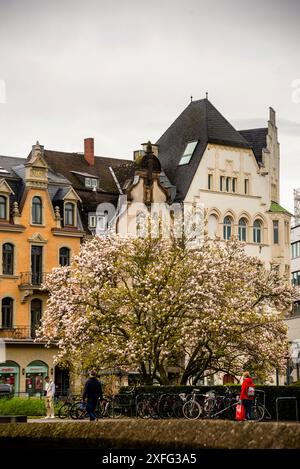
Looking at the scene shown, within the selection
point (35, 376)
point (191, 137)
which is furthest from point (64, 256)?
point (191, 137)

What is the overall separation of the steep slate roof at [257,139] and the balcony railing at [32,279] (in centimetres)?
2412

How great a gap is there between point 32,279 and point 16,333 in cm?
385

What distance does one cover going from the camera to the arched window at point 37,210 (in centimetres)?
9269

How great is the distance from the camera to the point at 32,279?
91.3 meters

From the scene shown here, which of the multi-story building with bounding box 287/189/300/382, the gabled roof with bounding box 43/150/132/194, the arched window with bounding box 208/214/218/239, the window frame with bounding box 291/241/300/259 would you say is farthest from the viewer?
the window frame with bounding box 291/241/300/259

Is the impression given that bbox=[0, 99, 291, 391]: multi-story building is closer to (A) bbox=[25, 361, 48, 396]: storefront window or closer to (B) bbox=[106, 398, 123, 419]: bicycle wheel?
(A) bbox=[25, 361, 48, 396]: storefront window

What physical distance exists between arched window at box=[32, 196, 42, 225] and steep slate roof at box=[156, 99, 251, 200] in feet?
40.7

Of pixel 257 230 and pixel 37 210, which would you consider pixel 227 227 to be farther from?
pixel 37 210

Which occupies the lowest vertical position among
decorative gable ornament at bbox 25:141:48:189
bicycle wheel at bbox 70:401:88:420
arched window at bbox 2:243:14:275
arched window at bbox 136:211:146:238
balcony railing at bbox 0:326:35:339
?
bicycle wheel at bbox 70:401:88:420

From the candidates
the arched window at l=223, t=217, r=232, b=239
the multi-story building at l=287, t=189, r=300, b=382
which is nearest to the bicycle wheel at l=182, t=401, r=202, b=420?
the multi-story building at l=287, t=189, r=300, b=382

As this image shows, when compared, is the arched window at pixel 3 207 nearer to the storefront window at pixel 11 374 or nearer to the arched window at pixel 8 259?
the arched window at pixel 8 259

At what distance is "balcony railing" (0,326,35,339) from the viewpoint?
89250mm

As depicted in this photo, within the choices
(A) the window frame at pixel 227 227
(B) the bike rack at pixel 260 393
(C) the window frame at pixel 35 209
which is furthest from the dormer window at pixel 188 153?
(B) the bike rack at pixel 260 393
